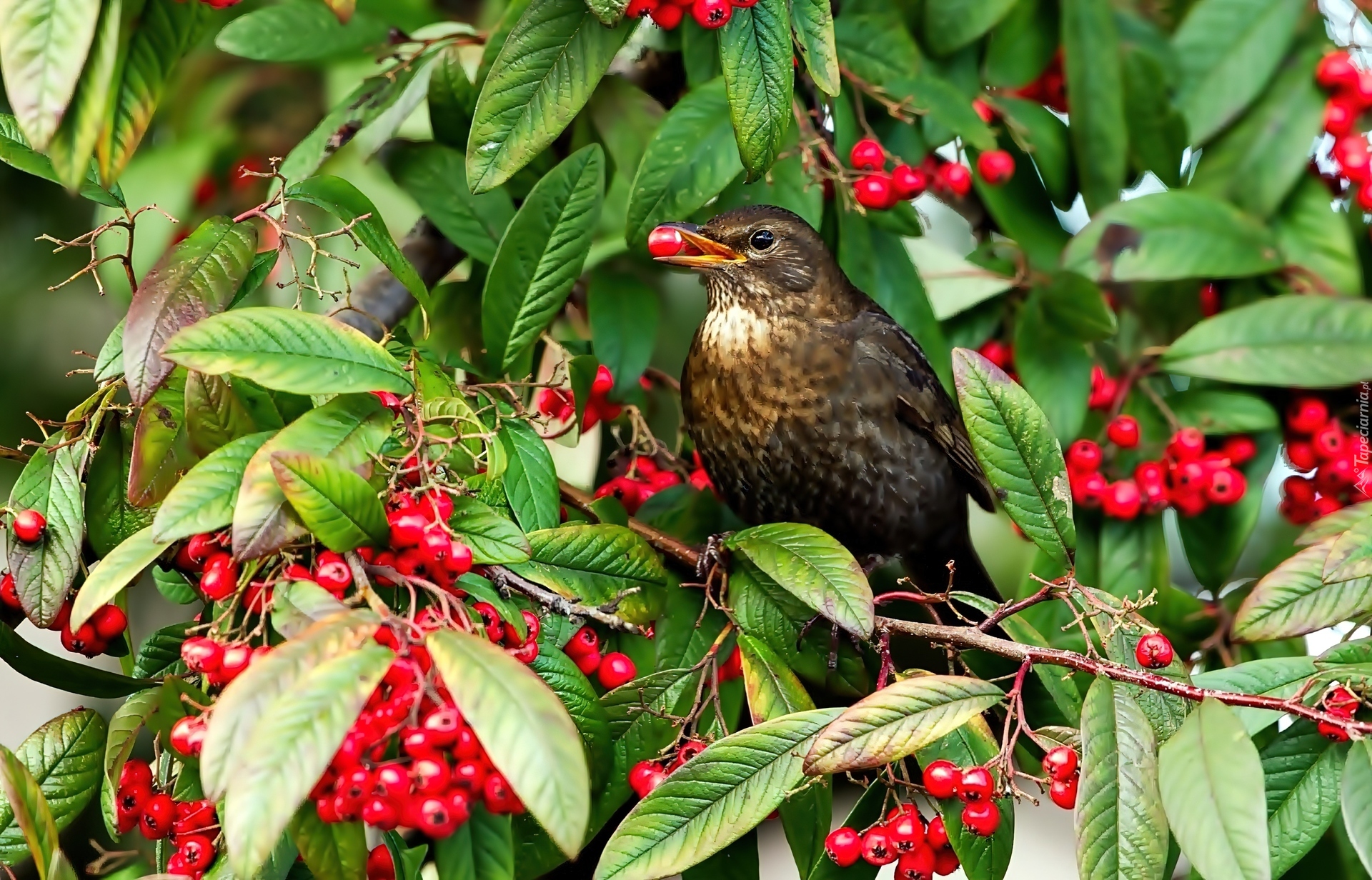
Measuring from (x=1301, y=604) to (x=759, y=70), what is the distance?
0.99 metres

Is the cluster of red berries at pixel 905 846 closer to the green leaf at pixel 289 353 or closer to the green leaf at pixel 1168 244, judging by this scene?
the green leaf at pixel 289 353

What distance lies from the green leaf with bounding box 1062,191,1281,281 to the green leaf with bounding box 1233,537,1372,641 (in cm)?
91

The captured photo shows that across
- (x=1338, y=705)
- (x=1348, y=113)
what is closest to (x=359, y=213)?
(x=1338, y=705)

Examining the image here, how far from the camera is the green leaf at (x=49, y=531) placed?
1.76 m

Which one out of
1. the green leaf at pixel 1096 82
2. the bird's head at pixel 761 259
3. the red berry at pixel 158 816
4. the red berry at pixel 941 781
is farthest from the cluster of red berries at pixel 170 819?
the green leaf at pixel 1096 82

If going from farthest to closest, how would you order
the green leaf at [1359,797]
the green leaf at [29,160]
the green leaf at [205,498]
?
the green leaf at [29,160]
the green leaf at [1359,797]
the green leaf at [205,498]

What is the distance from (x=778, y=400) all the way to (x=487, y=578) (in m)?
1.29

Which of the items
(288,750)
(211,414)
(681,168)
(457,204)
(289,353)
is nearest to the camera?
(288,750)

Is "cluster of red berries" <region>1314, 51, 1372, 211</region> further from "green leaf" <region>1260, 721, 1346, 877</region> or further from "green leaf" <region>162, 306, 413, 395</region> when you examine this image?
"green leaf" <region>162, 306, 413, 395</region>

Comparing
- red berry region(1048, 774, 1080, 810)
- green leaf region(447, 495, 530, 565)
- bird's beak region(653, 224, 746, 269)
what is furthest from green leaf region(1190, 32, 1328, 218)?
green leaf region(447, 495, 530, 565)

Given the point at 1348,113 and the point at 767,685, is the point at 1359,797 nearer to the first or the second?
the point at 767,685

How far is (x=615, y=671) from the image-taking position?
2023 mm

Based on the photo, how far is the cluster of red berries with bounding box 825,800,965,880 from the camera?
1745mm

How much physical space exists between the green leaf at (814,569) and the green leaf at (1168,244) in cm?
103
